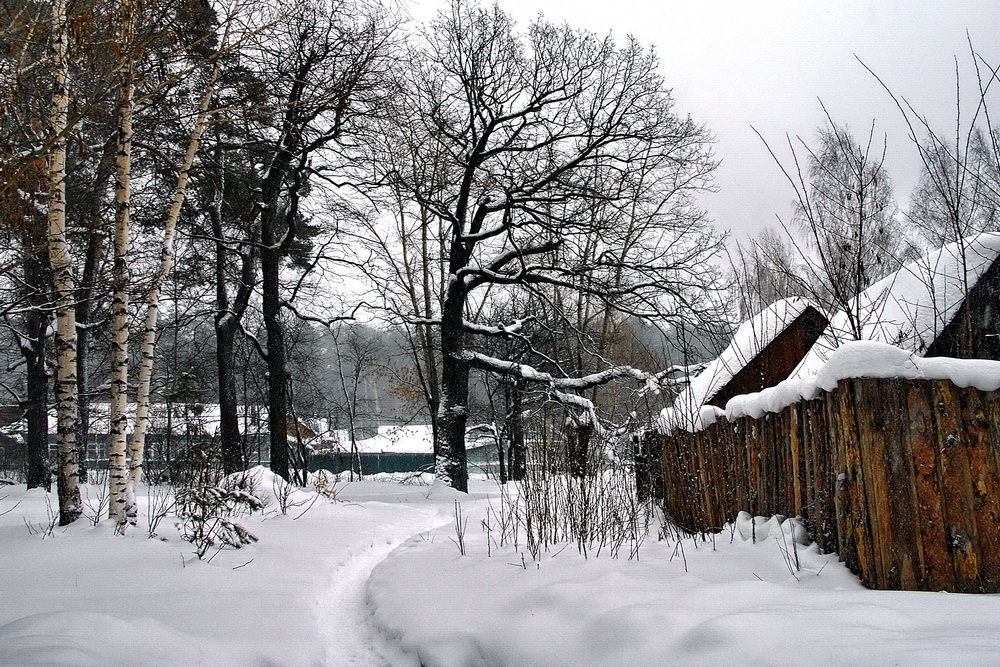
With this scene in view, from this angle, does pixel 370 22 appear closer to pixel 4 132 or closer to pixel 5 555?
pixel 4 132

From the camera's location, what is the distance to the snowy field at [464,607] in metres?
2.43

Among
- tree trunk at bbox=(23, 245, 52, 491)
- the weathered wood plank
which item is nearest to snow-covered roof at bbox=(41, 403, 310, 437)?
tree trunk at bbox=(23, 245, 52, 491)

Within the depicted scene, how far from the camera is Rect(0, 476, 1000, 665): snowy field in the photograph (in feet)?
7.98

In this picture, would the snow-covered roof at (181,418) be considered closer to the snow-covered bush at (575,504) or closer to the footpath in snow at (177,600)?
the footpath in snow at (177,600)

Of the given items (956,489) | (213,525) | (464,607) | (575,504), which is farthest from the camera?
(213,525)

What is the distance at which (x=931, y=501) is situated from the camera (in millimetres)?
2883

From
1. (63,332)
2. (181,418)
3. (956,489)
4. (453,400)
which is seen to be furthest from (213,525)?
(181,418)

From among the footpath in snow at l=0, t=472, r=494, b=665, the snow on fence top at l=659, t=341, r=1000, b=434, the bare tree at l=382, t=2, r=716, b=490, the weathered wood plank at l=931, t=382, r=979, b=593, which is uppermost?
the bare tree at l=382, t=2, r=716, b=490

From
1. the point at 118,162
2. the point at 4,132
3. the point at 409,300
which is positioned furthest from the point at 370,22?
the point at 409,300

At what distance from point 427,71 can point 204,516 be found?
445 inches

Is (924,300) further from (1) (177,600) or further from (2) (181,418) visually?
(2) (181,418)

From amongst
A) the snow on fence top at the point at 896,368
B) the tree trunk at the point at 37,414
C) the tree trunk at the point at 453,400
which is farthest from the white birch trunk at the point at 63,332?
the tree trunk at the point at 37,414

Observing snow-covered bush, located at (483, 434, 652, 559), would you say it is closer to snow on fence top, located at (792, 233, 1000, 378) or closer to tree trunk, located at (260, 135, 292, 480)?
snow on fence top, located at (792, 233, 1000, 378)

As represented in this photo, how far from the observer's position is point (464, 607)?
12.1 feet
